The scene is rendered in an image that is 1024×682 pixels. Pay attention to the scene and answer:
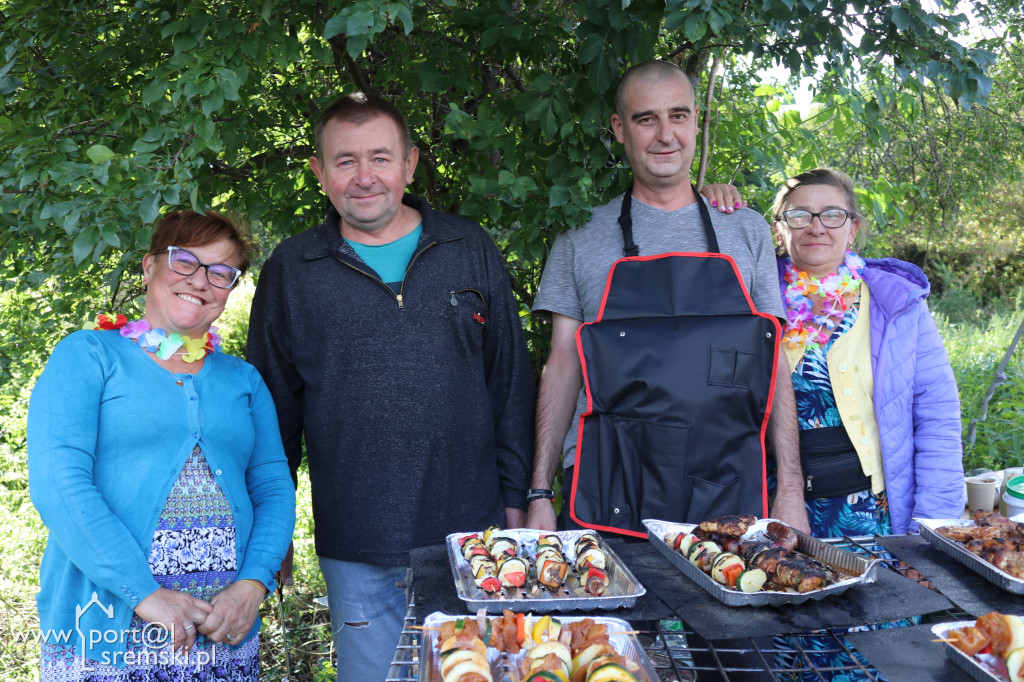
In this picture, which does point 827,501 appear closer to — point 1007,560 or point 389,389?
point 1007,560

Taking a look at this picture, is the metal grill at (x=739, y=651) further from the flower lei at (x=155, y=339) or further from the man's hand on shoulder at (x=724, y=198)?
the man's hand on shoulder at (x=724, y=198)

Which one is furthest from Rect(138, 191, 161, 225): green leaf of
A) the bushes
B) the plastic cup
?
the bushes

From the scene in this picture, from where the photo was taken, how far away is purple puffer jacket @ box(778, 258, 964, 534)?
2.89m

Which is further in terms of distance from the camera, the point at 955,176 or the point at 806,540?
the point at 955,176

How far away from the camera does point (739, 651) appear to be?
1.65 meters

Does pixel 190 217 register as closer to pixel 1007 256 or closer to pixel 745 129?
pixel 745 129

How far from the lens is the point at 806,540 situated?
2.29 m

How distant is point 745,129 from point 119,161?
3.40 meters

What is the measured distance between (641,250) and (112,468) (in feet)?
6.27

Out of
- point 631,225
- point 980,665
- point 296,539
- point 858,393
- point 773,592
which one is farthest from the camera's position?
point 296,539

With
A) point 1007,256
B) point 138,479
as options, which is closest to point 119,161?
point 138,479

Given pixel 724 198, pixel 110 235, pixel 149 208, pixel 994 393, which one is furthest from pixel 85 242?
pixel 994 393

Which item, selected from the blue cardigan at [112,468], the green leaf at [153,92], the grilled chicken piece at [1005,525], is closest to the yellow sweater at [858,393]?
the grilled chicken piece at [1005,525]

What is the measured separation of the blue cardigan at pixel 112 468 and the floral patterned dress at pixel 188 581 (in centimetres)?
3
